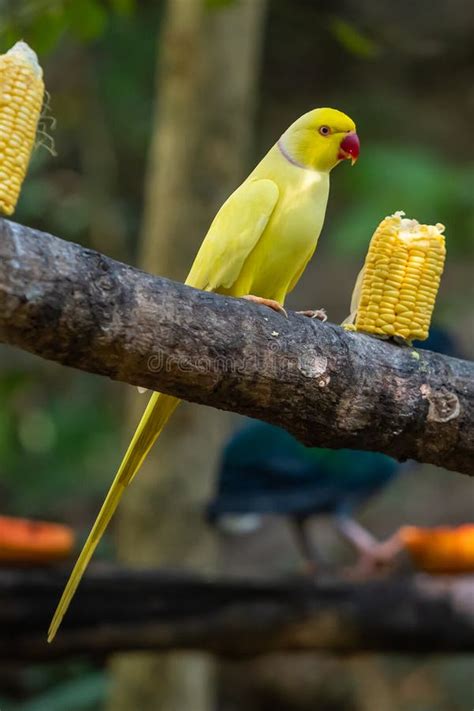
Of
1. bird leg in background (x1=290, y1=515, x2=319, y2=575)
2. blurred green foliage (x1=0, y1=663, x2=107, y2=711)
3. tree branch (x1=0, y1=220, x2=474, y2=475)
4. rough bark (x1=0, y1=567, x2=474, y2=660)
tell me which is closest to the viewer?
tree branch (x1=0, y1=220, x2=474, y2=475)

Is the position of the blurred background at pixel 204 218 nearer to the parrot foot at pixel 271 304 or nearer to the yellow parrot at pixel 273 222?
the yellow parrot at pixel 273 222

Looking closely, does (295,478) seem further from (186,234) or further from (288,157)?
(288,157)

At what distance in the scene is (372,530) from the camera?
668 centimetres

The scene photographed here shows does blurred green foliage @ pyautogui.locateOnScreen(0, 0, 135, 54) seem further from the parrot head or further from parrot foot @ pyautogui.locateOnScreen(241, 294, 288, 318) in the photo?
parrot foot @ pyautogui.locateOnScreen(241, 294, 288, 318)

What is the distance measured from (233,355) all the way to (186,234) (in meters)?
2.76

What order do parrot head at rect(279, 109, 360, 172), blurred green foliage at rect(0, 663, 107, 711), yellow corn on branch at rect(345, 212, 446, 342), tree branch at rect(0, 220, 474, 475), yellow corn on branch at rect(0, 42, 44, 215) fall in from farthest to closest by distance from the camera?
blurred green foliage at rect(0, 663, 107, 711)
parrot head at rect(279, 109, 360, 172)
yellow corn on branch at rect(345, 212, 446, 342)
yellow corn on branch at rect(0, 42, 44, 215)
tree branch at rect(0, 220, 474, 475)

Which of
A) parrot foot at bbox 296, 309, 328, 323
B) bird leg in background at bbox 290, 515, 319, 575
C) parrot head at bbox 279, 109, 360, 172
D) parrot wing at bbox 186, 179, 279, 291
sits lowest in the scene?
bird leg in background at bbox 290, 515, 319, 575

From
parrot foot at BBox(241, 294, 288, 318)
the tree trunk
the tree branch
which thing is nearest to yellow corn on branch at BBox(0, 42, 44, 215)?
the tree branch

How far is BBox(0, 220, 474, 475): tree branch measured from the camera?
1437mm

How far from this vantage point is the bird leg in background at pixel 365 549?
4.13 meters

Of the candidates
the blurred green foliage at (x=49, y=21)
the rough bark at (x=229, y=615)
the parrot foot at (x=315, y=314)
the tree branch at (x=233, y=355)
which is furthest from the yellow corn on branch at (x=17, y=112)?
the rough bark at (x=229, y=615)

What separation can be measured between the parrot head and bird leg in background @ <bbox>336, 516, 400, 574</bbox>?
2317 mm

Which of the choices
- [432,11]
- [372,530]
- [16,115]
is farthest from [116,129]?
[16,115]

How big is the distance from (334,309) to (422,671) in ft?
8.57
